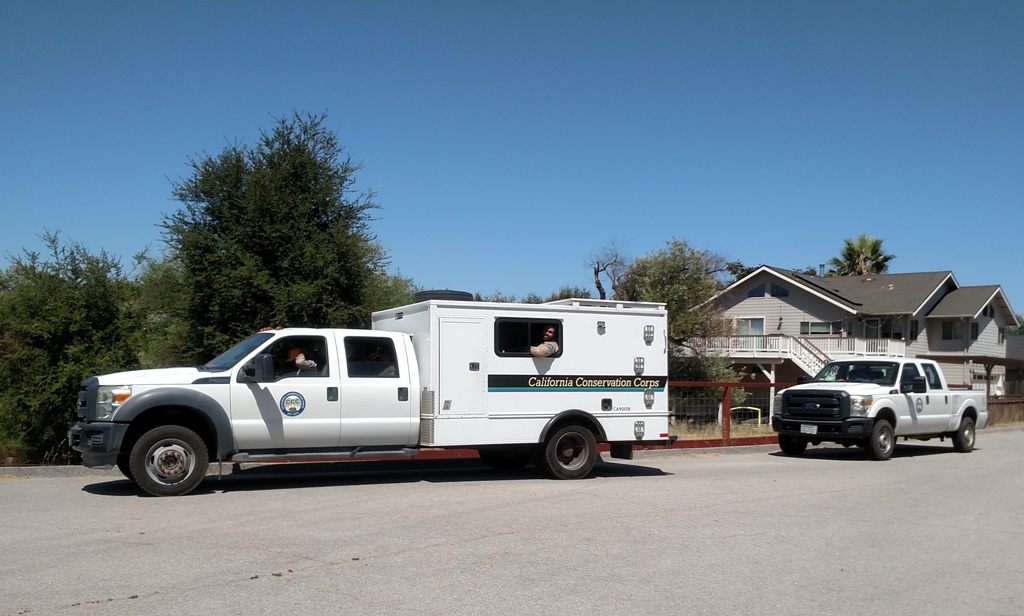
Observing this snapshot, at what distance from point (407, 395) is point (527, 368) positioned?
1779mm

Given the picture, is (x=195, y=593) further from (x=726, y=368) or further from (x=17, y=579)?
(x=726, y=368)

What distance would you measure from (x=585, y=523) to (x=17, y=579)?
5208mm

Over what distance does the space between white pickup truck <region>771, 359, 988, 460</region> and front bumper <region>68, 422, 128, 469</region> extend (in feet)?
41.9

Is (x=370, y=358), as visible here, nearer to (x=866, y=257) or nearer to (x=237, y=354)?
(x=237, y=354)

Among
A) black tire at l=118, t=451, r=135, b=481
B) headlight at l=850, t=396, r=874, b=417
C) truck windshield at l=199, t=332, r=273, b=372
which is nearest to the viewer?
black tire at l=118, t=451, r=135, b=481

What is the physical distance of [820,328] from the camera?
44156 mm

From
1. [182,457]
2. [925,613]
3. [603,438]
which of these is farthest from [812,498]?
[182,457]

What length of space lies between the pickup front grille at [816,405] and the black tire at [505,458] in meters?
6.55

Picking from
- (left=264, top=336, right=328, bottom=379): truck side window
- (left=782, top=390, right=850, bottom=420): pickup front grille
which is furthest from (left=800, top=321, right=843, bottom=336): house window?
(left=264, top=336, right=328, bottom=379): truck side window

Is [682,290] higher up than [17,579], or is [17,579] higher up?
→ [682,290]

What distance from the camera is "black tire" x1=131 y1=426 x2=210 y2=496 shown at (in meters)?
10.6

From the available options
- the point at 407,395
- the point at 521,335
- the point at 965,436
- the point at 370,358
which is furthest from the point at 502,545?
the point at 965,436

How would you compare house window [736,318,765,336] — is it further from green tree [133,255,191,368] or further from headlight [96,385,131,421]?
headlight [96,385,131,421]

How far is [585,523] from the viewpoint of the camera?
9531mm
